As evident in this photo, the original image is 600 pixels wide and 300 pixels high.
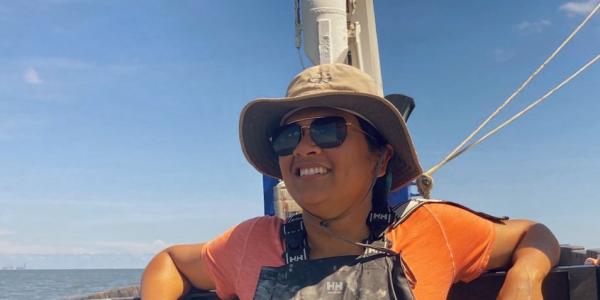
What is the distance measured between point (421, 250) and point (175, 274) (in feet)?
3.53

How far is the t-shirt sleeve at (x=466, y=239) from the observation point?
7.94 ft

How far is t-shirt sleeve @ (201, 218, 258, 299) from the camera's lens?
2.62 m

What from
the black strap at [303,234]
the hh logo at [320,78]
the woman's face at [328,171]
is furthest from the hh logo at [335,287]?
the hh logo at [320,78]

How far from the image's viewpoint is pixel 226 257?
104 inches

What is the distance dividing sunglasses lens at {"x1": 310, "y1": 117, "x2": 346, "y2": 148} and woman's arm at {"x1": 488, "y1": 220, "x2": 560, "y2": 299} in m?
0.75

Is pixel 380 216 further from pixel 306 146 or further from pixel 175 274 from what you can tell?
pixel 175 274

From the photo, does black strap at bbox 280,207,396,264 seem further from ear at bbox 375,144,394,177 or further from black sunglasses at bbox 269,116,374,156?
black sunglasses at bbox 269,116,374,156

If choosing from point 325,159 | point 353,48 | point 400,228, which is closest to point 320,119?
point 325,159

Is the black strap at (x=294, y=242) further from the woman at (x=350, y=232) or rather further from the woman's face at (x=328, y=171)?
the woman's face at (x=328, y=171)

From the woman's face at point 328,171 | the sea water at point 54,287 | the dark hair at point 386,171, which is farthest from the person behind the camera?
the sea water at point 54,287

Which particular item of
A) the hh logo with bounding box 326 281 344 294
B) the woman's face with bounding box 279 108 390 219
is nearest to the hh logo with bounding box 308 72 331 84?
the woman's face with bounding box 279 108 390 219

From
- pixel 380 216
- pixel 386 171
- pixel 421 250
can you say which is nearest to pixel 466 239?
pixel 421 250

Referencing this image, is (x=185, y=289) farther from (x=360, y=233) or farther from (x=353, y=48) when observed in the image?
(x=353, y=48)

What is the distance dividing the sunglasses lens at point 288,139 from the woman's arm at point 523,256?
34.9 inches
